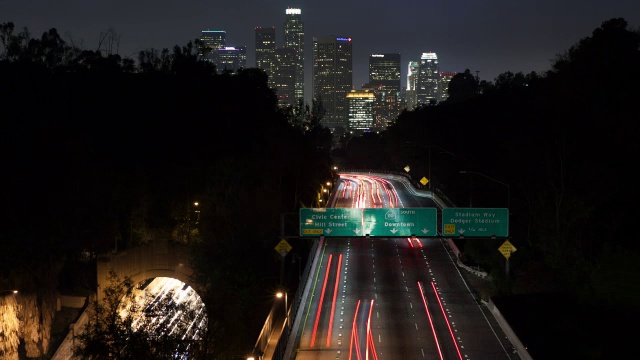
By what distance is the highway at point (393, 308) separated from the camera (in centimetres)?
3553

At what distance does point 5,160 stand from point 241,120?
3169cm

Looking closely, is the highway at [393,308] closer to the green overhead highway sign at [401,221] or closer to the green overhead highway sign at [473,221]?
the green overhead highway sign at [401,221]

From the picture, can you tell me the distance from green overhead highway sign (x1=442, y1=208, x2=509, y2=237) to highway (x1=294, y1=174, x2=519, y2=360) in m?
4.61

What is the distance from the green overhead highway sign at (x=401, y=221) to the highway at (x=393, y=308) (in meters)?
3.02

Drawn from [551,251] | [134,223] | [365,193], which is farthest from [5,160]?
[365,193]

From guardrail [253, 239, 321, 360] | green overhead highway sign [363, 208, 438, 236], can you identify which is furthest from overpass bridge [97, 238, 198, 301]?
green overhead highway sign [363, 208, 438, 236]

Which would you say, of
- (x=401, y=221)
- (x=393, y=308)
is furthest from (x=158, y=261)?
(x=401, y=221)

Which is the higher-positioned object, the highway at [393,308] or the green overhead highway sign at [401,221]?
the green overhead highway sign at [401,221]

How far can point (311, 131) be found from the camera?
12900 cm

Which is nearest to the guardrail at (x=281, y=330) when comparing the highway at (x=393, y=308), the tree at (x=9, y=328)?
the highway at (x=393, y=308)

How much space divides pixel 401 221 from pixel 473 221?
4.17 meters

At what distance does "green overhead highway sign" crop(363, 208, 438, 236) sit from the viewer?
43.4m

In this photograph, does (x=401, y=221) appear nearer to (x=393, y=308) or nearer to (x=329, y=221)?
(x=329, y=221)

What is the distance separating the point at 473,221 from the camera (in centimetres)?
4331
